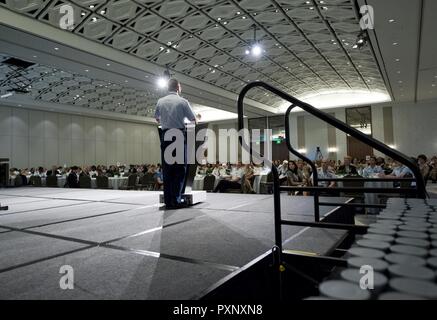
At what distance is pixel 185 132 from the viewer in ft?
10.9

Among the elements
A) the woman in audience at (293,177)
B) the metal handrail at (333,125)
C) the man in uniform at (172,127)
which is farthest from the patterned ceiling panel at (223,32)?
the metal handrail at (333,125)

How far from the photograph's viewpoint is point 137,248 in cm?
171

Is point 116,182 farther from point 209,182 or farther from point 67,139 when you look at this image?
point 67,139

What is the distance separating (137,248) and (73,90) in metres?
15.6

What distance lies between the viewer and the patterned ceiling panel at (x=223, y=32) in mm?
7801

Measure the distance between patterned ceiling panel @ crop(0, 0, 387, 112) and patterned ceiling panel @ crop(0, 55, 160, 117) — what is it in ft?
15.0

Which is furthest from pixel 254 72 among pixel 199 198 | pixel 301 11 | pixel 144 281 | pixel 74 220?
pixel 144 281

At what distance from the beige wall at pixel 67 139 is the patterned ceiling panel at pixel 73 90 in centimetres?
168

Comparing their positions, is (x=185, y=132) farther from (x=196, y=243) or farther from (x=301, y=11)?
(x=301, y=11)

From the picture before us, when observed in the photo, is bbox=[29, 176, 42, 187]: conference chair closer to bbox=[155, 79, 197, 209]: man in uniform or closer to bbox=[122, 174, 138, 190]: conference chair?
bbox=[122, 174, 138, 190]: conference chair

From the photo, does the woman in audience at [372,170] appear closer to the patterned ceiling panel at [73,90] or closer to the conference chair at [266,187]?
the conference chair at [266,187]

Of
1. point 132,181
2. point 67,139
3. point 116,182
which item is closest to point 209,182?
point 132,181

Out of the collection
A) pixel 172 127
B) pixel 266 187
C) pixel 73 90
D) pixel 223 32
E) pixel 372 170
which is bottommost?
pixel 266 187
